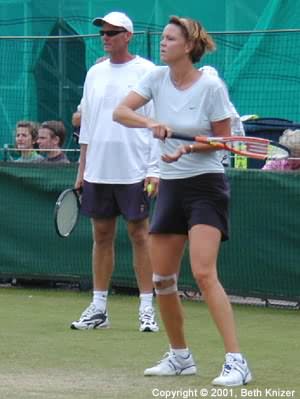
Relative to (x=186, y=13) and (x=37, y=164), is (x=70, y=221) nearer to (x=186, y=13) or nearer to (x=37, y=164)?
(x=37, y=164)

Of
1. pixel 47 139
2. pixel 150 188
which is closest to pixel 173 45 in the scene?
pixel 150 188

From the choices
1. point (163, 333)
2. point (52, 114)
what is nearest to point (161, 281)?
point (163, 333)

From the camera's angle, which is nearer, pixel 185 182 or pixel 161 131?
pixel 161 131

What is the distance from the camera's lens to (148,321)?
9.52 m

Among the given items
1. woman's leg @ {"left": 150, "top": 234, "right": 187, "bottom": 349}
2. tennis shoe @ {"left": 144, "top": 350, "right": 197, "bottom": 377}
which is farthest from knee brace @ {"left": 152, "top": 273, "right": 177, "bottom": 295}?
tennis shoe @ {"left": 144, "top": 350, "right": 197, "bottom": 377}

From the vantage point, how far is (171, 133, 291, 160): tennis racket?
7051 millimetres

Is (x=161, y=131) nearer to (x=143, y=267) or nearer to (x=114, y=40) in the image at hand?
(x=114, y=40)

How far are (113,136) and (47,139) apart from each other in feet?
11.0

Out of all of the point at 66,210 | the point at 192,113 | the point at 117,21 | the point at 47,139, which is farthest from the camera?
the point at 47,139

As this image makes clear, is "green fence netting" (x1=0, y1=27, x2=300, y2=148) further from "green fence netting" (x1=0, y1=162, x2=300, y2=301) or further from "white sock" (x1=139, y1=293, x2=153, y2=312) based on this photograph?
"white sock" (x1=139, y1=293, x2=153, y2=312)

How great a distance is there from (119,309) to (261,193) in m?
1.51

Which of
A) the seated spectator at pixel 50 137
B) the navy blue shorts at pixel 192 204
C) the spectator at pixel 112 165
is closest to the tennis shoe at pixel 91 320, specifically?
the spectator at pixel 112 165

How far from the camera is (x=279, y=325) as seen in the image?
33.2 feet

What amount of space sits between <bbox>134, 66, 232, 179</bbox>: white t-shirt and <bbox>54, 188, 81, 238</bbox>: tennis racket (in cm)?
254
